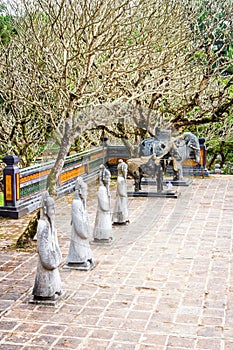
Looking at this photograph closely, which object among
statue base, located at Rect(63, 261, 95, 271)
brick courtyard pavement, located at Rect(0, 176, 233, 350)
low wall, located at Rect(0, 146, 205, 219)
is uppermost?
low wall, located at Rect(0, 146, 205, 219)

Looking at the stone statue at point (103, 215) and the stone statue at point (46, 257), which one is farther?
the stone statue at point (103, 215)

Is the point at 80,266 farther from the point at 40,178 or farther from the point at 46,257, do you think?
the point at 40,178

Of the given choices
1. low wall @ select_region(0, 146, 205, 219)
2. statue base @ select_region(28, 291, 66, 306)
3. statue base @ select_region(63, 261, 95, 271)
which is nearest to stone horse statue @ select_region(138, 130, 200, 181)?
low wall @ select_region(0, 146, 205, 219)

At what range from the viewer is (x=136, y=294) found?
7.25 metres

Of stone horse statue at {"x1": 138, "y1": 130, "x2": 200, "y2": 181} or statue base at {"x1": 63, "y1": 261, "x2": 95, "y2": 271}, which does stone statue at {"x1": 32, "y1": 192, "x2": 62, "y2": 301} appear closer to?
statue base at {"x1": 63, "y1": 261, "x2": 95, "y2": 271}

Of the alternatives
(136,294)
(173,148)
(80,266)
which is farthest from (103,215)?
(173,148)

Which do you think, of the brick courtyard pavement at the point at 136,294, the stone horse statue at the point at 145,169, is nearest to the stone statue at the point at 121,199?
the brick courtyard pavement at the point at 136,294

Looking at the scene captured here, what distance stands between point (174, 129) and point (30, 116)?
187 inches

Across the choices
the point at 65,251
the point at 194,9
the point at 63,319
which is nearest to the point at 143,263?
the point at 65,251

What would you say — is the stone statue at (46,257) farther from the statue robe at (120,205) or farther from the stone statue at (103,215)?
the statue robe at (120,205)

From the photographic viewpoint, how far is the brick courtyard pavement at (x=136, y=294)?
19.3 ft

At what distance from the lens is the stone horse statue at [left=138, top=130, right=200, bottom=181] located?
14844 millimetres

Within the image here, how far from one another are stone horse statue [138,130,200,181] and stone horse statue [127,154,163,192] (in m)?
0.24

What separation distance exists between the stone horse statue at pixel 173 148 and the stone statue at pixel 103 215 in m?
4.83
